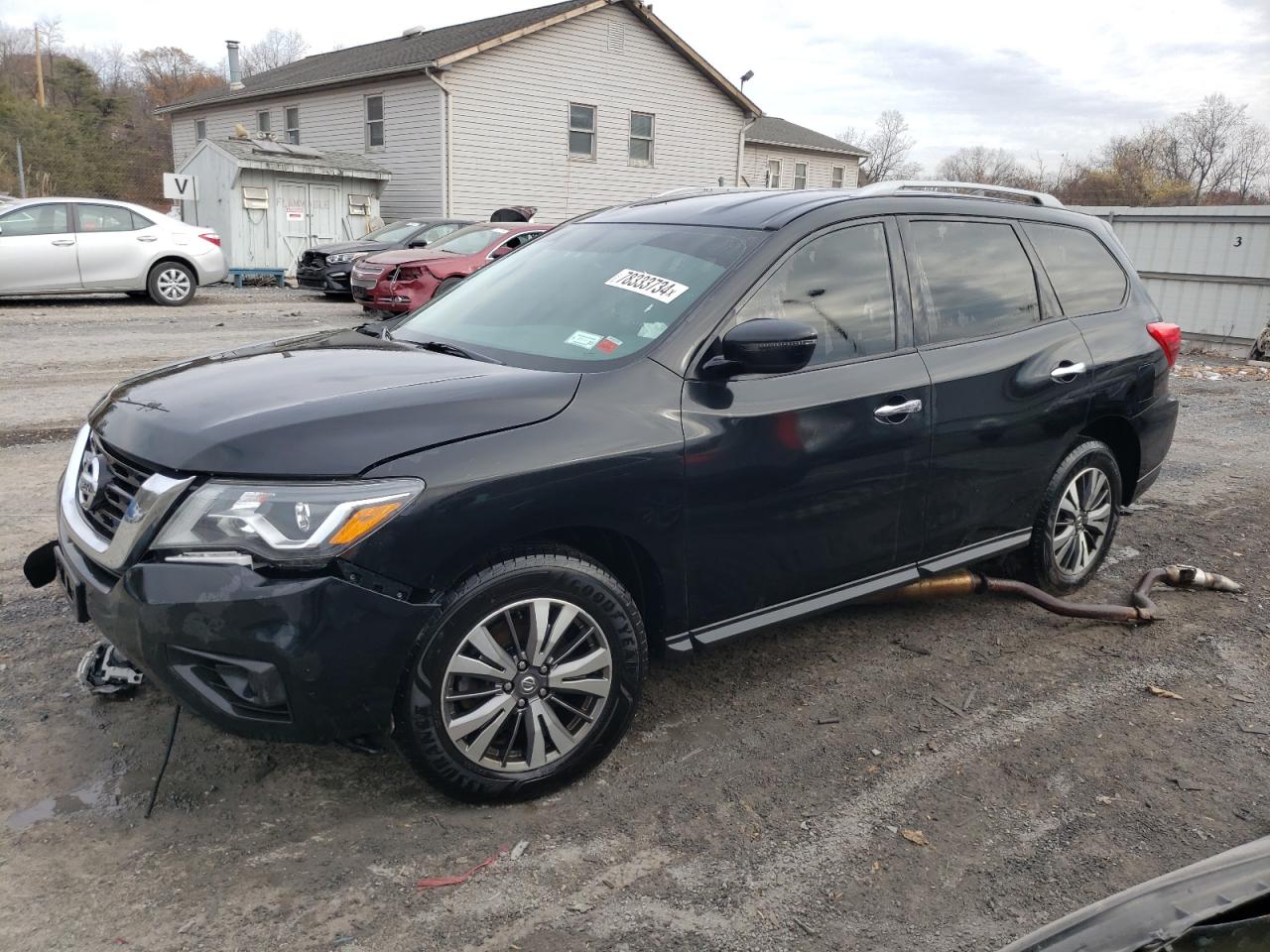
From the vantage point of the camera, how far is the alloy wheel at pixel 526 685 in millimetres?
2904

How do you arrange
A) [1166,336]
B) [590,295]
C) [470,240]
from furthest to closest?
[470,240] → [1166,336] → [590,295]

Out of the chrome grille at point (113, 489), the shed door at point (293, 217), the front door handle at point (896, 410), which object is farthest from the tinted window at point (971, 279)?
the shed door at point (293, 217)

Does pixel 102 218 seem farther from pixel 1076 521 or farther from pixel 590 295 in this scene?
pixel 1076 521

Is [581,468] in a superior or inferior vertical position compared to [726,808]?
superior

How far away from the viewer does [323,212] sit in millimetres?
23703

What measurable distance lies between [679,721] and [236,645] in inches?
64.0

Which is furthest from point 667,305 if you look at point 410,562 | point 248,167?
point 248,167

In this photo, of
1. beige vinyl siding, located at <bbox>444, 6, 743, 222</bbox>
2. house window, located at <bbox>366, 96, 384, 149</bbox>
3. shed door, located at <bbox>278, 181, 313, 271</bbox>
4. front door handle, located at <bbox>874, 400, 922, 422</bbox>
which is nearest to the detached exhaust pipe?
front door handle, located at <bbox>874, 400, 922, 422</bbox>

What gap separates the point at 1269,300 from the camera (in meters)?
14.1

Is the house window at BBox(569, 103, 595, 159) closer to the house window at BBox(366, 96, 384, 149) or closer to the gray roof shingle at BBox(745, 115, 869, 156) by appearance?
the house window at BBox(366, 96, 384, 149)

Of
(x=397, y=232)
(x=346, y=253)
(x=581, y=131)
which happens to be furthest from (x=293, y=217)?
(x=581, y=131)

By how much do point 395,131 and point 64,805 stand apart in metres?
24.6

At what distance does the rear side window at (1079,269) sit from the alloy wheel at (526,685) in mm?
2917

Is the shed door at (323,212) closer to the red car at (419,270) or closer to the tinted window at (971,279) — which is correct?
the red car at (419,270)
